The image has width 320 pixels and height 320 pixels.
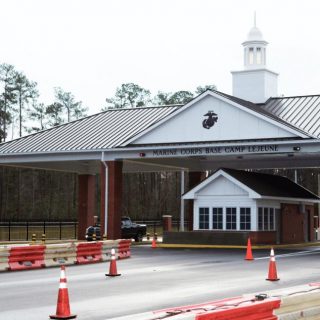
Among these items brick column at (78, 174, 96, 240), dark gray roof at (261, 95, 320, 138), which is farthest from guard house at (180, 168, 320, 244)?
brick column at (78, 174, 96, 240)

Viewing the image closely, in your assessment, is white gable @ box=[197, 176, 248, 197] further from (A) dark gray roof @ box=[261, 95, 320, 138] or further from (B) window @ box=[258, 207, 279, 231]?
(A) dark gray roof @ box=[261, 95, 320, 138]

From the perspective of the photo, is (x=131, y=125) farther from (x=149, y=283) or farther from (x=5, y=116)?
(x=5, y=116)

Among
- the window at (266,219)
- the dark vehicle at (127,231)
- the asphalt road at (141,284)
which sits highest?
the window at (266,219)

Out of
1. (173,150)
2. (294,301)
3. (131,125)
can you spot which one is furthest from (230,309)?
(131,125)

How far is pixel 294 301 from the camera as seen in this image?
33.7ft

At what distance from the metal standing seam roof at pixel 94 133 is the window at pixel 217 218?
5.51 meters

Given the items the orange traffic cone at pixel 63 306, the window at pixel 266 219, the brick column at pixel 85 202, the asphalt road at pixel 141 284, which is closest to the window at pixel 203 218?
the window at pixel 266 219

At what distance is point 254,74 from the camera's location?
1737 inches

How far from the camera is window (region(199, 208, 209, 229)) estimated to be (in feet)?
130

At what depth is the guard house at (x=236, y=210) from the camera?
38.4 metres

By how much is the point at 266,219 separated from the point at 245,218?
1.79m

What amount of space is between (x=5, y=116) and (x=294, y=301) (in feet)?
270

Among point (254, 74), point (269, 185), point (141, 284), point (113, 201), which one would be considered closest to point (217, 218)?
point (269, 185)

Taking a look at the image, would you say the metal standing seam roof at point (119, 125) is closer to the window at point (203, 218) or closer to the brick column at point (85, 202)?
the brick column at point (85, 202)
